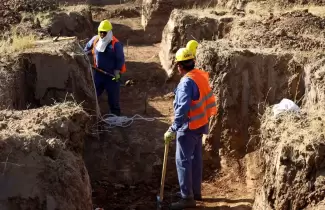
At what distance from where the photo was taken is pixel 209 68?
28.7ft

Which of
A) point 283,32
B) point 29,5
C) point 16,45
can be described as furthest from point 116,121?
point 29,5

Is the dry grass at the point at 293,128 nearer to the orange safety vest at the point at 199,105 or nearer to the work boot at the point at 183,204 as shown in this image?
the orange safety vest at the point at 199,105

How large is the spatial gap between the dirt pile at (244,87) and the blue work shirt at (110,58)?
5.76ft

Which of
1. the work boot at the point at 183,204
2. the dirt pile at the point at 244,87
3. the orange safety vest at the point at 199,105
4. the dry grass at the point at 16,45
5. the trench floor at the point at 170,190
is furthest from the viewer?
the dry grass at the point at 16,45

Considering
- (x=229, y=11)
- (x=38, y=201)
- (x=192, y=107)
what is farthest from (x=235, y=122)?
(x=229, y=11)

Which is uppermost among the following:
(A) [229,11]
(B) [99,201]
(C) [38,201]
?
(A) [229,11]

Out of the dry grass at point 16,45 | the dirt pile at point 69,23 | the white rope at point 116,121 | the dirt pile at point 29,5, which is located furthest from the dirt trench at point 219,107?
the dirt pile at point 29,5

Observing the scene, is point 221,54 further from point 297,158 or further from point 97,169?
point 297,158

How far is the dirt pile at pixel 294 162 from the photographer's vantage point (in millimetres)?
5594

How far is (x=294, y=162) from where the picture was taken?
18.9ft

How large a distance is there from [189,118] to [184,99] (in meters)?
0.30

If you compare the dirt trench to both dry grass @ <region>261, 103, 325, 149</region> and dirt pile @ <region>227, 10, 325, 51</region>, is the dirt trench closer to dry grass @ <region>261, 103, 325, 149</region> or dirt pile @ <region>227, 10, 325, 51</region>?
dirt pile @ <region>227, 10, 325, 51</region>

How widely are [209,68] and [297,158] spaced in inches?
129

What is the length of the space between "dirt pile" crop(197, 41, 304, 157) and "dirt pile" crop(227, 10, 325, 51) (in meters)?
0.81
